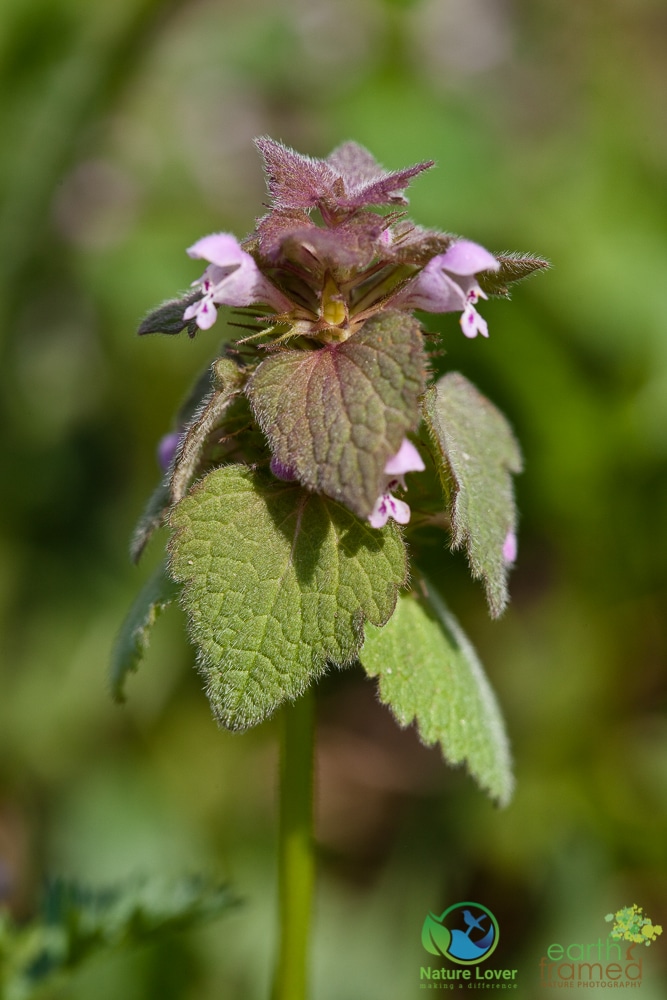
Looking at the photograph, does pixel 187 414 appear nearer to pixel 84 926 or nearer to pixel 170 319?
pixel 170 319

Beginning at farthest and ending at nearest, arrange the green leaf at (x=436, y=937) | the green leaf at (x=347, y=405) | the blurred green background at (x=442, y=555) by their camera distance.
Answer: the blurred green background at (x=442, y=555), the green leaf at (x=436, y=937), the green leaf at (x=347, y=405)

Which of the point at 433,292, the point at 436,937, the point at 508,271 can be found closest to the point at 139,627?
the point at 433,292

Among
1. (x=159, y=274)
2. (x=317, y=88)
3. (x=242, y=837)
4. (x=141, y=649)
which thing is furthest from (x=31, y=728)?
(x=317, y=88)

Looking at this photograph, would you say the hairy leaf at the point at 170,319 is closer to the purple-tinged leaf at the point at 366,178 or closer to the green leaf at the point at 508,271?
the purple-tinged leaf at the point at 366,178

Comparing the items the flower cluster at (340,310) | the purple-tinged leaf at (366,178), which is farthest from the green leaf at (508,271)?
the purple-tinged leaf at (366,178)

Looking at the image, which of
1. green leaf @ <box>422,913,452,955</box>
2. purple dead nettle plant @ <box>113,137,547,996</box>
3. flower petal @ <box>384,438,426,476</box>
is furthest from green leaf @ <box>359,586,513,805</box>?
green leaf @ <box>422,913,452,955</box>

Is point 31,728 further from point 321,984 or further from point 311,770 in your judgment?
point 311,770
